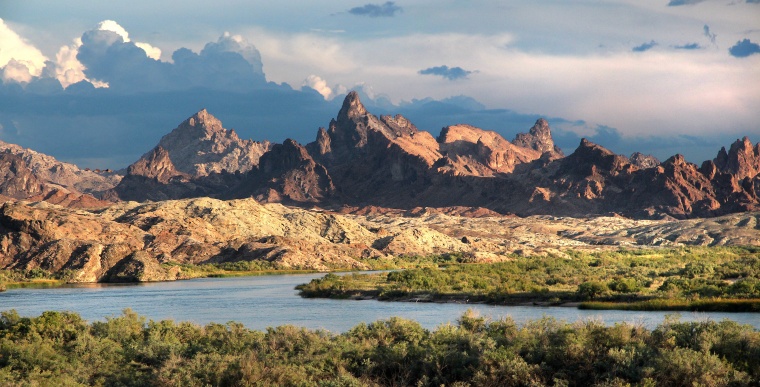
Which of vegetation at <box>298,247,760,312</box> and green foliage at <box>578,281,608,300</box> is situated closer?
vegetation at <box>298,247,760,312</box>

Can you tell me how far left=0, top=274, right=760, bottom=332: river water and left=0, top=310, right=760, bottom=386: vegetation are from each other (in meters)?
10.1

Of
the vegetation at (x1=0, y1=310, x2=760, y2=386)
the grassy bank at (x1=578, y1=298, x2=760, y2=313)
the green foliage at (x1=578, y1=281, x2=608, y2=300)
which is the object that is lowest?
the vegetation at (x1=0, y1=310, x2=760, y2=386)

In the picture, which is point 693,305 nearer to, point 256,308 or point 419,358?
point 419,358

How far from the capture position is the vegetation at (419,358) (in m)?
32.4

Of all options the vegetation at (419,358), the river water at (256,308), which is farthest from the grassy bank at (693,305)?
the vegetation at (419,358)

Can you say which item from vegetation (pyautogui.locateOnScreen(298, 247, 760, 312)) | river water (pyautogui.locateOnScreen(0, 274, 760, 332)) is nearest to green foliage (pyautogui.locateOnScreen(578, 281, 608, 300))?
vegetation (pyautogui.locateOnScreen(298, 247, 760, 312))

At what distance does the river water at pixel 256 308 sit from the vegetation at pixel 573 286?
3139 millimetres

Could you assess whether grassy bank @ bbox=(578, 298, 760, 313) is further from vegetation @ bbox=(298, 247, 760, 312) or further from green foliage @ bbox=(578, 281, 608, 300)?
green foliage @ bbox=(578, 281, 608, 300)

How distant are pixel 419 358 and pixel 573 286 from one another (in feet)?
174

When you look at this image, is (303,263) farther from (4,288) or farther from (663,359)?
(663,359)

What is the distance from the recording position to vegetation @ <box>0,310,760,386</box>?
3238 centimetres

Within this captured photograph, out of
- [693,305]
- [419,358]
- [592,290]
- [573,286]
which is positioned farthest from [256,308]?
[419,358]

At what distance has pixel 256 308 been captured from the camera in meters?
80.4

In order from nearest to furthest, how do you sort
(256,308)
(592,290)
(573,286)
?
(592,290) < (256,308) < (573,286)
